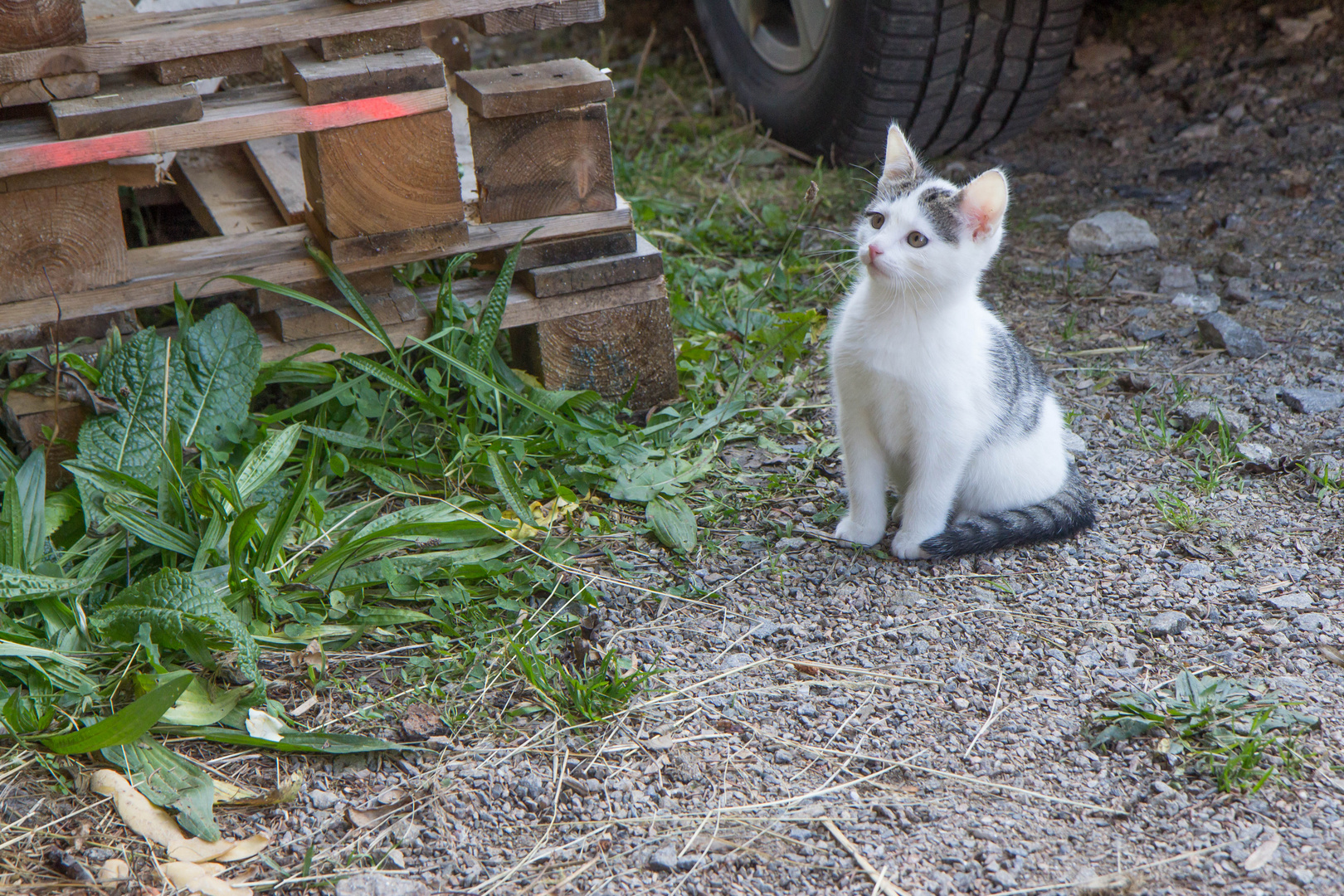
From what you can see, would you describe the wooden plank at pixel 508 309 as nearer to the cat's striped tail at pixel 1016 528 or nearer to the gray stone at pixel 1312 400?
the cat's striped tail at pixel 1016 528

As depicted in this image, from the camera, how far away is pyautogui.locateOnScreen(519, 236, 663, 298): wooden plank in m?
2.71

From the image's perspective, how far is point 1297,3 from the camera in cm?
461

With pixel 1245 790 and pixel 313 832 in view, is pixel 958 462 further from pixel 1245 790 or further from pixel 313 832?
pixel 313 832

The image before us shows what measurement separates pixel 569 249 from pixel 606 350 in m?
0.27

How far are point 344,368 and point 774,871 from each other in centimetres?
167

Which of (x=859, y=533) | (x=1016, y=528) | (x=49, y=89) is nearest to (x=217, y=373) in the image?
(x=49, y=89)

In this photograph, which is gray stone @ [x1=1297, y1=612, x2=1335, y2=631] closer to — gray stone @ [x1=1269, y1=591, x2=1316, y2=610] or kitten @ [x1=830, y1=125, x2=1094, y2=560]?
gray stone @ [x1=1269, y1=591, x2=1316, y2=610]

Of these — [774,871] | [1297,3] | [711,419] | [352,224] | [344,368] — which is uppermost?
[1297,3]

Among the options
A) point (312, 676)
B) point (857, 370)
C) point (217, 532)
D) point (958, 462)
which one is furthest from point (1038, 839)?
point (217, 532)

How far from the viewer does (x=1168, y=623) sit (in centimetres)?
221

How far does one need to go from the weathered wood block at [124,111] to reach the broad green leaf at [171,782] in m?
1.23

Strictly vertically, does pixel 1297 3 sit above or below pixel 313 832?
above

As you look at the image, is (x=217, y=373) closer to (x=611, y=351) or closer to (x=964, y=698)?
(x=611, y=351)

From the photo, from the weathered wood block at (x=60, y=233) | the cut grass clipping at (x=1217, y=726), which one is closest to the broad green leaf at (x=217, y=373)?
the weathered wood block at (x=60, y=233)
